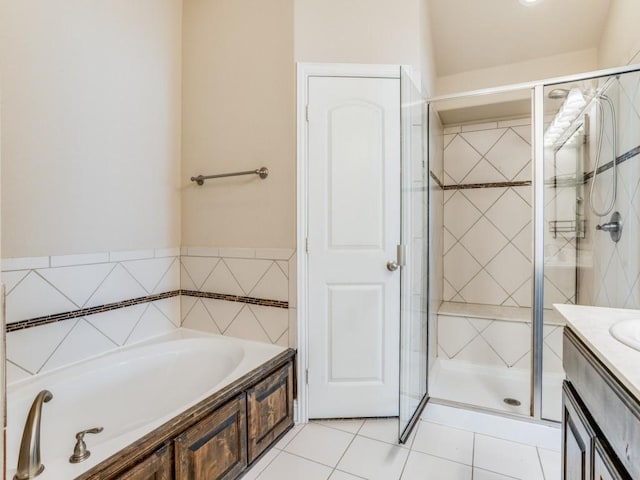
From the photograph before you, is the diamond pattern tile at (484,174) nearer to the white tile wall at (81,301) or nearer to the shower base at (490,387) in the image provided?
the shower base at (490,387)

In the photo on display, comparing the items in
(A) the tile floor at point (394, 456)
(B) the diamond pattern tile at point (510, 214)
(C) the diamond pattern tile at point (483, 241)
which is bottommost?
(A) the tile floor at point (394, 456)

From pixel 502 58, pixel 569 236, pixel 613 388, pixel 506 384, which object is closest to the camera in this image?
pixel 613 388

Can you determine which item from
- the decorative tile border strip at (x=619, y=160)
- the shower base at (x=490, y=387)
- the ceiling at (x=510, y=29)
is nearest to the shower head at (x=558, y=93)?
the decorative tile border strip at (x=619, y=160)

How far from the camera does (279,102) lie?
212cm

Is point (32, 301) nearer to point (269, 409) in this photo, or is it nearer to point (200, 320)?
point (200, 320)

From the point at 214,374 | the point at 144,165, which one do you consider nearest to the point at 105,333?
the point at 214,374

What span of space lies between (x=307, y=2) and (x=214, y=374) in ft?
7.17

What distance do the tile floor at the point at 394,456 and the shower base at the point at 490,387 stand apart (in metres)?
0.24

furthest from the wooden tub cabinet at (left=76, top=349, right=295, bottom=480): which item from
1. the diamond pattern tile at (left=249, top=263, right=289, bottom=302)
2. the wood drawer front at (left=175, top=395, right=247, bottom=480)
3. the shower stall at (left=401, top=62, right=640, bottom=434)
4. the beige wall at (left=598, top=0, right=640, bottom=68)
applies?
the beige wall at (left=598, top=0, right=640, bottom=68)

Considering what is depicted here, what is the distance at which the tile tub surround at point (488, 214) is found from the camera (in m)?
2.99

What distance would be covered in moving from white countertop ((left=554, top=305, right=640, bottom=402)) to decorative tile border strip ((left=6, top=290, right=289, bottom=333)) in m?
1.40

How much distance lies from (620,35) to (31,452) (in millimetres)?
3434

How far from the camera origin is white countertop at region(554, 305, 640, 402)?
78cm

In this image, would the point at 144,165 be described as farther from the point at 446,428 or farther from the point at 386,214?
the point at 446,428
